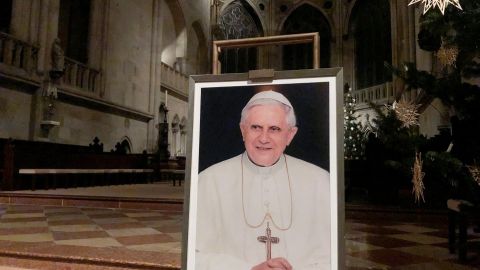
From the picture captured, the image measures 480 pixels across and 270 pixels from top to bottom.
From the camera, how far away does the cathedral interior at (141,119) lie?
8.31 feet

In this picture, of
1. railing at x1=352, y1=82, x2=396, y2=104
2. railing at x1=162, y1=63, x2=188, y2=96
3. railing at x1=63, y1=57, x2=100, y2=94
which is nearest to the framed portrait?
railing at x1=63, y1=57, x2=100, y2=94

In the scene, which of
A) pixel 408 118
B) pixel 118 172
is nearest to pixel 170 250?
pixel 408 118

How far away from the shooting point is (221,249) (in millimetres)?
1397

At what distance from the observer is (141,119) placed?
43.5ft

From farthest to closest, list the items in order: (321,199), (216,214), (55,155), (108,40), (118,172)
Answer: (108,40) < (118,172) < (55,155) < (216,214) < (321,199)

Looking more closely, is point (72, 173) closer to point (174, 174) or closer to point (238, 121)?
point (174, 174)

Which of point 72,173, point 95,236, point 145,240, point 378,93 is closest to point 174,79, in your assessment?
point 72,173

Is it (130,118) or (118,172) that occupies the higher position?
(130,118)

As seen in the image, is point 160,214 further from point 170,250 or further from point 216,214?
point 216,214

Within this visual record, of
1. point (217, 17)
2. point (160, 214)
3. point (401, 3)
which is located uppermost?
point (217, 17)

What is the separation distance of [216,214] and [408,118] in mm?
1066

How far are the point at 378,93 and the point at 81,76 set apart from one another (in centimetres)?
1263

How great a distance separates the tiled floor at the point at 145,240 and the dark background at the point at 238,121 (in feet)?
3.10

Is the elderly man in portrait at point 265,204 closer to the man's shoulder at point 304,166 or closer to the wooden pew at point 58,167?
the man's shoulder at point 304,166
